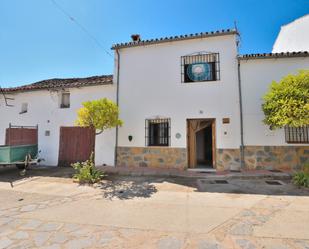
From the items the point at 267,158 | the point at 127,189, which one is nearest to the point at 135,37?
the point at 127,189

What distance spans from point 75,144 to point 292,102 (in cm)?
986

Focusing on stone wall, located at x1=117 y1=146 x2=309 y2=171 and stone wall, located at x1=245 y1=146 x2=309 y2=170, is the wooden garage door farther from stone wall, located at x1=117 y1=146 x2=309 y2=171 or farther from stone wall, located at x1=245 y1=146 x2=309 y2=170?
stone wall, located at x1=245 y1=146 x2=309 y2=170

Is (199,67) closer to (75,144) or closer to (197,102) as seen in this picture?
(197,102)

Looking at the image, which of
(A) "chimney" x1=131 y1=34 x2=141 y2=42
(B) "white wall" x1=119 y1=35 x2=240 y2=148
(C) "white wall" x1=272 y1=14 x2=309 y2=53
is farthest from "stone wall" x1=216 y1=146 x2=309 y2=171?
(A) "chimney" x1=131 y1=34 x2=141 y2=42

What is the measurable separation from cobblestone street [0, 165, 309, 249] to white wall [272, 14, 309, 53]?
8.93 metres

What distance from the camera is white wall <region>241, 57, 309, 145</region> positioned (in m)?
7.98

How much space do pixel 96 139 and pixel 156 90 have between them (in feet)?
13.2

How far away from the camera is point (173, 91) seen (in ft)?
29.3

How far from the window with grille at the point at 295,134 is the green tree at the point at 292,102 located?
6.14 feet

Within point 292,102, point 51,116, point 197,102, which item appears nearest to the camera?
point 292,102

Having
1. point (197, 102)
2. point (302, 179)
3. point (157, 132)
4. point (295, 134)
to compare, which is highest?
point (197, 102)

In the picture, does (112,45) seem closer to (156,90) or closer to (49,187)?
(156,90)

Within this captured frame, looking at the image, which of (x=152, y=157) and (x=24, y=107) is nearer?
(x=152, y=157)

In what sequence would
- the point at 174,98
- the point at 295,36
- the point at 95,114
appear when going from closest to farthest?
the point at 95,114 → the point at 174,98 → the point at 295,36
